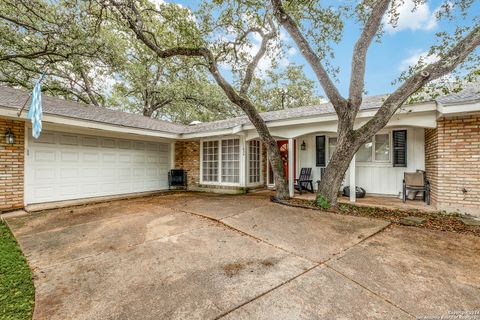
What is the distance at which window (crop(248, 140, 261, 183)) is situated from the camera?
338 inches

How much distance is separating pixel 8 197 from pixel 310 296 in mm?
7358

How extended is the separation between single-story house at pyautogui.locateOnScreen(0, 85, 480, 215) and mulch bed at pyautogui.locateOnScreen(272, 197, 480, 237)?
1.75 ft

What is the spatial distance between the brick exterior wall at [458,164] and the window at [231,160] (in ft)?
19.3

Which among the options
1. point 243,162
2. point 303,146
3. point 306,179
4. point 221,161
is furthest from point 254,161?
point 306,179

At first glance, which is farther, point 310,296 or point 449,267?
point 449,267

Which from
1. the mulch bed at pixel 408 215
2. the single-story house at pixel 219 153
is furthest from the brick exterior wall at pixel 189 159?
the mulch bed at pixel 408 215

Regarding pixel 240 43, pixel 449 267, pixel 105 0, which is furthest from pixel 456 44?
pixel 105 0

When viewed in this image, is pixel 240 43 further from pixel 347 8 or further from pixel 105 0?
pixel 105 0

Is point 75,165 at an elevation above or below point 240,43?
below

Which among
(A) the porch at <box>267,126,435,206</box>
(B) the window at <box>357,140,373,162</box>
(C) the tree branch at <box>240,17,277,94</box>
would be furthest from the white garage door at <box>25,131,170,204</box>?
(B) the window at <box>357,140,373,162</box>

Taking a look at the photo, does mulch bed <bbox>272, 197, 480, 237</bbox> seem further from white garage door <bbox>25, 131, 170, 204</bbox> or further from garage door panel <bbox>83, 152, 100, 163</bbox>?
garage door panel <bbox>83, 152, 100, 163</bbox>

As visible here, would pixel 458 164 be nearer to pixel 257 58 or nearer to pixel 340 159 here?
pixel 340 159

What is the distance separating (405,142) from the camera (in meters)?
6.43

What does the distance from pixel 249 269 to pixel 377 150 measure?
6.46 m
